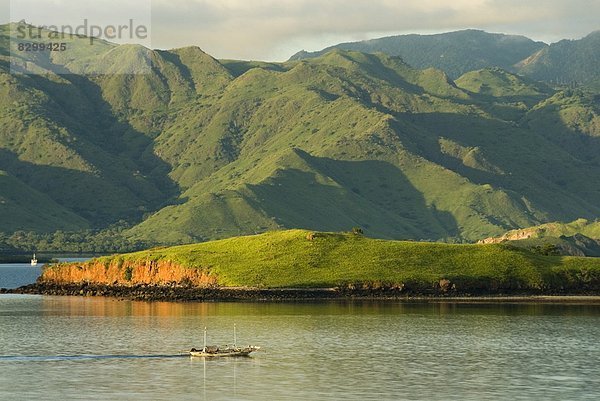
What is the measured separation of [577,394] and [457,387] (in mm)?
8921

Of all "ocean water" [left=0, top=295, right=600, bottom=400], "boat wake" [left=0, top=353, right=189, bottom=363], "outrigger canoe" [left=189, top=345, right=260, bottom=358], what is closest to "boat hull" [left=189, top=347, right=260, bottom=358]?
"outrigger canoe" [left=189, top=345, right=260, bottom=358]

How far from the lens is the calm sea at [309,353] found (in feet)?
276

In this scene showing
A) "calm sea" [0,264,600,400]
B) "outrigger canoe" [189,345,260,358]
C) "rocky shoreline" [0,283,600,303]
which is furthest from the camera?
"rocky shoreline" [0,283,600,303]

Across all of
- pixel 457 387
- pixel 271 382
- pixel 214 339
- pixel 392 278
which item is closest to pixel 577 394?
pixel 457 387

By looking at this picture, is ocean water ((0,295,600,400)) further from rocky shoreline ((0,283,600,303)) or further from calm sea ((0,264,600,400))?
rocky shoreline ((0,283,600,303))

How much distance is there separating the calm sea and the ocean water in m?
0.14

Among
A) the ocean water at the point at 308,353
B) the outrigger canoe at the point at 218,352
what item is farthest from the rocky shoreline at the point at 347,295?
the outrigger canoe at the point at 218,352

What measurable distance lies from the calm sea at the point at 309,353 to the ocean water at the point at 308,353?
14cm

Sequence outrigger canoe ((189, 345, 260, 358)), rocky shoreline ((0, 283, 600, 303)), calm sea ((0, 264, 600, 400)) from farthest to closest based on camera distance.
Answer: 1. rocky shoreline ((0, 283, 600, 303))
2. outrigger canoe ((189, 345, 260, 358))
3. calm sea ((0, 264, 600, 400))

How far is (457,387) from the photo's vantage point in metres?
85.8

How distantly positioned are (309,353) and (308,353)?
0.37 feet

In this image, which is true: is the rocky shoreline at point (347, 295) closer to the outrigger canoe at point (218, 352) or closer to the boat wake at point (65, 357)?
the boat wake at point (65, 357)

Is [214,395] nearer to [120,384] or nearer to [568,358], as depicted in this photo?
[120,384]

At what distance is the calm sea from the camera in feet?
276
